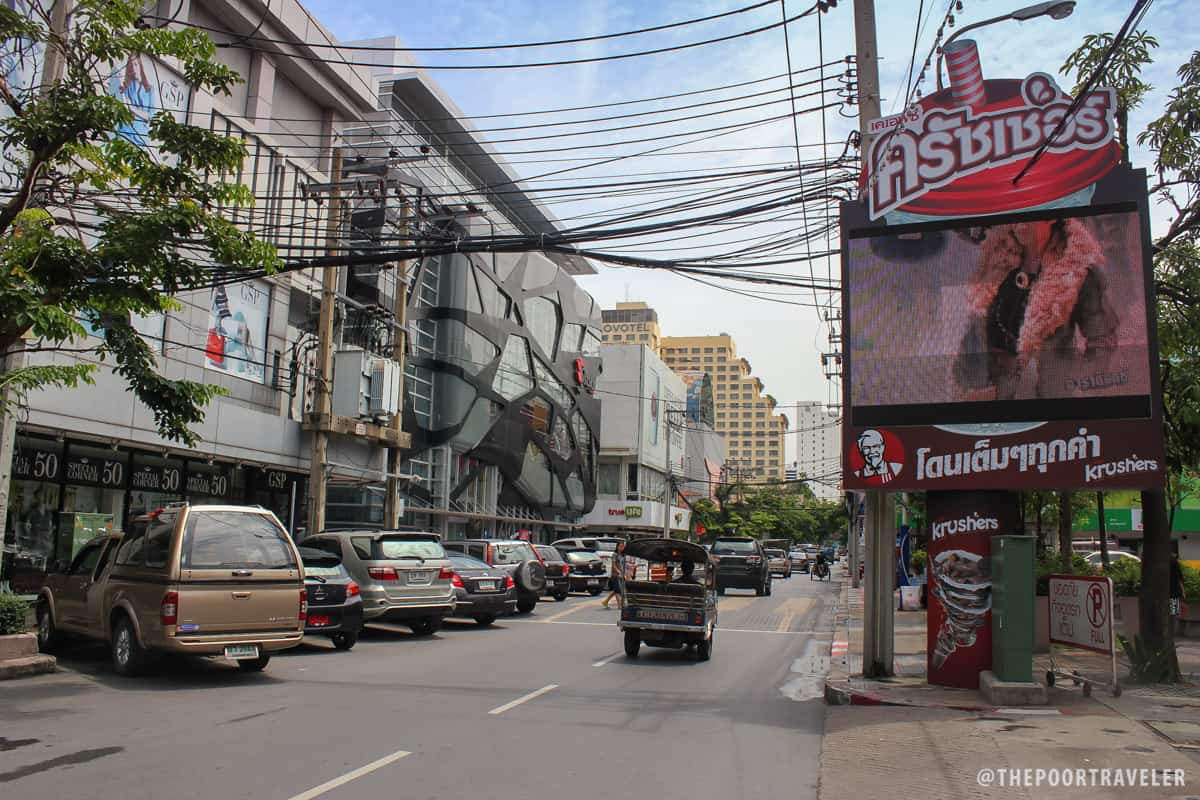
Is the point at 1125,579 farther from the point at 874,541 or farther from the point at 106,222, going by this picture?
the point at 106,222

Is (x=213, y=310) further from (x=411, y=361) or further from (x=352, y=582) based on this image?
(x=411, y=361)

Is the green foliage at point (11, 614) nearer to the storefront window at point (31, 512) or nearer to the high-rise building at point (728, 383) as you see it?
the storefront window at point (31, 512)

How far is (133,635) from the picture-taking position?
11.2 m

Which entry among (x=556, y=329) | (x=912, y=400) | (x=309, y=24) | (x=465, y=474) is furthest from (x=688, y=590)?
(x=556, y=329)

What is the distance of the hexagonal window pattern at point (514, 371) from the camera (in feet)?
161

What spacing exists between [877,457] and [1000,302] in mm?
2368

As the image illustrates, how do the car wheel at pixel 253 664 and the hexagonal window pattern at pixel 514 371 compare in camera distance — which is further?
the hexagonal window pattern at pixel 514 371

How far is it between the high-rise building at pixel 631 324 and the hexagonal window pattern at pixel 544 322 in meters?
92.2

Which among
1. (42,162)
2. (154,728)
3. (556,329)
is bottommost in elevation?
(154,728)

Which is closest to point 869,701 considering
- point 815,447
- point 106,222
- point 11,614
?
point 11,614

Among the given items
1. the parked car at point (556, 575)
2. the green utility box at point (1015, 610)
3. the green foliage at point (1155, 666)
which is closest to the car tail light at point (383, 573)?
the green utility box at point (1015, 610)

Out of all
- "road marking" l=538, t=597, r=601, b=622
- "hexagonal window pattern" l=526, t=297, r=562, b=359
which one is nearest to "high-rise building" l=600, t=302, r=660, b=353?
"hexagonal window pattern" l=526, t=297, r=562, b=359

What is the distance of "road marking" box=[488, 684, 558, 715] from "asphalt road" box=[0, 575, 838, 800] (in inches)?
2.0

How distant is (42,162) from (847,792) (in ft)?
35.7
